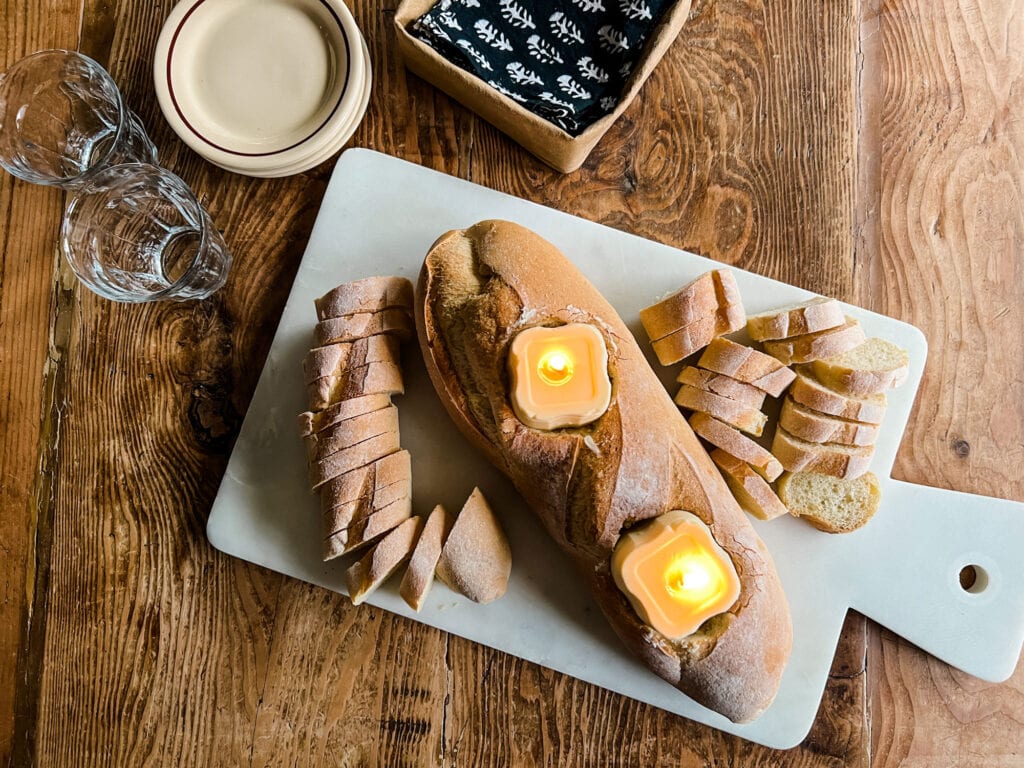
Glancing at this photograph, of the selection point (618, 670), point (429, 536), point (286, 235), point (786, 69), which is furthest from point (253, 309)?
point (786, 69)

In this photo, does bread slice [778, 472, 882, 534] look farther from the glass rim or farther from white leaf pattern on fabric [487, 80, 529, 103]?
the glass rim

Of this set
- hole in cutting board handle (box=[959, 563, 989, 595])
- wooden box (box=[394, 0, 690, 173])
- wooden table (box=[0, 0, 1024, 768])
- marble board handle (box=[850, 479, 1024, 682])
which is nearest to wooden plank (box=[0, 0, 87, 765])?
wooden table (box=[0, 0, 1024, 768])

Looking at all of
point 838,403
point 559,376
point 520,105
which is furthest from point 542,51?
point 838,403

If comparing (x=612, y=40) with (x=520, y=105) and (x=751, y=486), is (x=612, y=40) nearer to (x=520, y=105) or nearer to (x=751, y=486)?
(x=520, y=105)

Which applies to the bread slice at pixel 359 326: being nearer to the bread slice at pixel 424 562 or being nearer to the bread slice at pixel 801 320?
the bread slice at pixel 424 562

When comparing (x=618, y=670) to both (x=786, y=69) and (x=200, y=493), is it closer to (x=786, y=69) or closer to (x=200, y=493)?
(x=200, y=493)

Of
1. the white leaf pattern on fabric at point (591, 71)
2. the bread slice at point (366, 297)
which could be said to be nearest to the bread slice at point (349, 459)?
the bread slice at point (366, 297)
